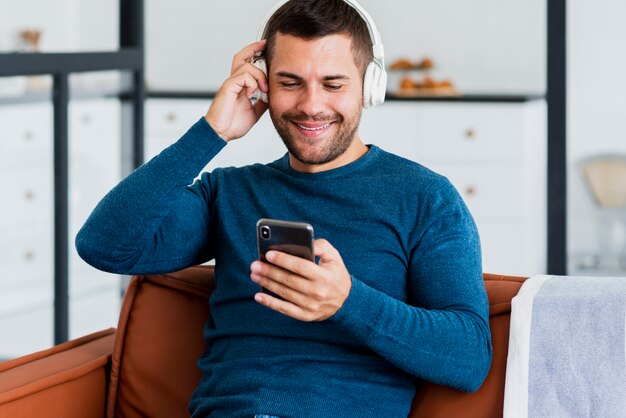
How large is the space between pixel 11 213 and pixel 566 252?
194cm

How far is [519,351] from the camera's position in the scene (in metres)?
1.63

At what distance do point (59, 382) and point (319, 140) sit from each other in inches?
22.7

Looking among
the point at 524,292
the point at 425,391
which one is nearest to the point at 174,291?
the point at 425,391

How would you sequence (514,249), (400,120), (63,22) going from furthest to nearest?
(63,22) → (400,120) → (514,249)

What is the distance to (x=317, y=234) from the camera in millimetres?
1741

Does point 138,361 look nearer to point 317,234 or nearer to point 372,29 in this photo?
point 317,234

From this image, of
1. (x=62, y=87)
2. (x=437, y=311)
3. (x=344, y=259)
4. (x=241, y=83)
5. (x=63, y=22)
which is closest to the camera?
(x=437, y=311)

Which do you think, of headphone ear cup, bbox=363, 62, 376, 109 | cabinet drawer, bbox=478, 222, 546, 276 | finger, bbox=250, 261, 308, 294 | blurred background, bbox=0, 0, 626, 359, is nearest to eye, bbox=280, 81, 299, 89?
headphone ear cup, bbox=363, 62, 376, 109

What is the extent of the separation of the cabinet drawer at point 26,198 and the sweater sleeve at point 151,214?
1.47 m

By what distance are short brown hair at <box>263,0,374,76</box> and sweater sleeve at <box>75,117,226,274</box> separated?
0.67 ft

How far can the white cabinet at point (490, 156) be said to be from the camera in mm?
4598

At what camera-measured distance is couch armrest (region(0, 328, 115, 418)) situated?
1711 millimetres

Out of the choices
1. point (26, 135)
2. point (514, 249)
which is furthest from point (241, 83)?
point (514, 249)

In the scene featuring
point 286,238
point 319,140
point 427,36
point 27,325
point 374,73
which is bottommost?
point 27,325
